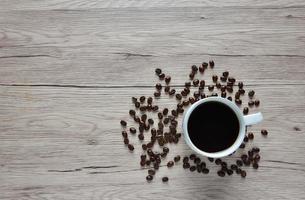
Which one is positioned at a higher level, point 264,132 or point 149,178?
point 264,132

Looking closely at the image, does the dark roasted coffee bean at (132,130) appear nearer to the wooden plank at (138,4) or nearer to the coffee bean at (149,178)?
the coffee bean at (149,178)

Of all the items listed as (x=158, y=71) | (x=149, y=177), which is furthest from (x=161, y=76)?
(x=149, y=177)

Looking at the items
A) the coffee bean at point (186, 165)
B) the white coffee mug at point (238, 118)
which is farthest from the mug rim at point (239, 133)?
the coffee bean at point (186, 165)

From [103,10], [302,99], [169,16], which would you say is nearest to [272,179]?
[302,99]

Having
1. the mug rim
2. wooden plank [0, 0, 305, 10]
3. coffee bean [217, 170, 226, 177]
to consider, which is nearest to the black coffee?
the mug rim

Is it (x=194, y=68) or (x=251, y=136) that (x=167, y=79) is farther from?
(x=251, y=136)

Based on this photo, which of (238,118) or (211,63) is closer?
(238,118)

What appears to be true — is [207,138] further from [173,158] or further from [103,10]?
[103,10]

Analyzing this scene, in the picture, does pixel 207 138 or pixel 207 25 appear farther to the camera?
pixel 207 25
